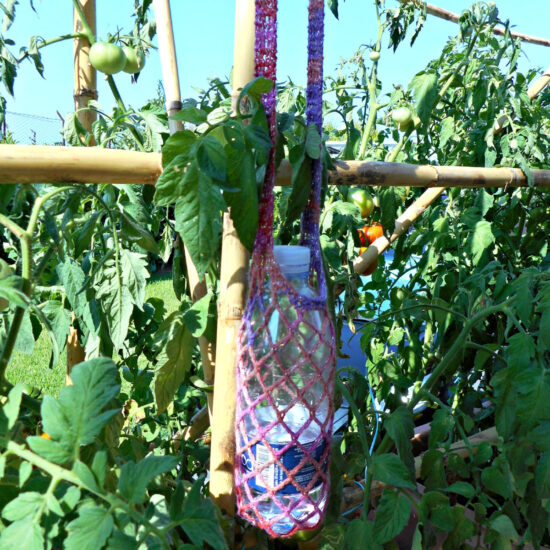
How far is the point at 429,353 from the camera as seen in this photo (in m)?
1.71

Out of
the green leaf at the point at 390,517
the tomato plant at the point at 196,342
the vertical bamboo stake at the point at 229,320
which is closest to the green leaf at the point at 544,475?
the tomato plant at the point at 196,342

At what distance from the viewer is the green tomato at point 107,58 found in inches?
38.9

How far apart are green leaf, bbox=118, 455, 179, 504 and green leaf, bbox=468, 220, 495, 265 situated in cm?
128

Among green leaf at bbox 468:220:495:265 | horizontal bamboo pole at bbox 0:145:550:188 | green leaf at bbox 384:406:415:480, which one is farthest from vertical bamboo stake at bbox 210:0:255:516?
green leaf at bbox 468:220:495:265

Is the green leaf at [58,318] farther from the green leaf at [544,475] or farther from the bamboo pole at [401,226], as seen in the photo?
the bamboo pole at [401,226]

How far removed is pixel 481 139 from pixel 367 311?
72cm

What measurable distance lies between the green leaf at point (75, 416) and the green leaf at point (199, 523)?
0.12 metres

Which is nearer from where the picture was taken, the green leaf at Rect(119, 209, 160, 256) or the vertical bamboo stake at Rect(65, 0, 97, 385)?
the green leaf at Rect(119, 209, 160, 256)

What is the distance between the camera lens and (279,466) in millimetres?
677

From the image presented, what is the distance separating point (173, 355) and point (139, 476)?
37 centimetres

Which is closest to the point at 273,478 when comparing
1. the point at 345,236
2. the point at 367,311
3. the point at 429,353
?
the point at 345,236

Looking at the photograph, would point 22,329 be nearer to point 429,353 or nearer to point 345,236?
point 345,236

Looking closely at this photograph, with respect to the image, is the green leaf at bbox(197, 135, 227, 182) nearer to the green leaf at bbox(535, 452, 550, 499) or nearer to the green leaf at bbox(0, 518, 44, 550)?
the green leaf at bbox(0, 518, 44, 550)

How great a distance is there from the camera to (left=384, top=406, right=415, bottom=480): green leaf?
80cm
